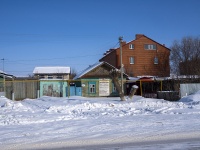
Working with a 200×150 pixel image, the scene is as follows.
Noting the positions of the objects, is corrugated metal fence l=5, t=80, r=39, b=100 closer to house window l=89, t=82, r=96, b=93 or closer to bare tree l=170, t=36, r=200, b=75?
house window l=89, t=82, r=96, b=93

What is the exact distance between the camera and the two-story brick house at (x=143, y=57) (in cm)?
5347

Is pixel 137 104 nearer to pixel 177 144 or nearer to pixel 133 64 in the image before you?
pixel 177 144

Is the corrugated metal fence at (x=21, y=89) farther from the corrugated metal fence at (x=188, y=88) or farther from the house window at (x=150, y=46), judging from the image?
the house window at (x=150, y=46)

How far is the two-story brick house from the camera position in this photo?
53469 millimetres

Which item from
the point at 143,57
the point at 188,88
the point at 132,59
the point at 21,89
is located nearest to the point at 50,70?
the point at 132,59

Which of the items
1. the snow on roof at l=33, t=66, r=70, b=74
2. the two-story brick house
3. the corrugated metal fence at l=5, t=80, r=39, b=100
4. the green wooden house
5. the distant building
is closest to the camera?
the corrugated metal fence at l=5, t=80, r=39, b=100

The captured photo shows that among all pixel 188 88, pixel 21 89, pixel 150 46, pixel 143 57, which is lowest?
pixel 188 88

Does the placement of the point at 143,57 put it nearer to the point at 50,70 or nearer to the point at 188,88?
the point at 50,70

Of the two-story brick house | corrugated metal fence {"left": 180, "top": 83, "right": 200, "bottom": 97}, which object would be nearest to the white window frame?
the two-story brick house

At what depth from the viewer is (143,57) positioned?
178ft

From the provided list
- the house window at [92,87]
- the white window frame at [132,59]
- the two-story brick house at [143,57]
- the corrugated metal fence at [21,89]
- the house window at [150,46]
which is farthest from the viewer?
the house window at [150,46]

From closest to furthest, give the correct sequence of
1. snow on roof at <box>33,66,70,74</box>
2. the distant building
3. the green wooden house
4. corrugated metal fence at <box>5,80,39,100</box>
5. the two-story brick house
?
corrugated metal fence at <box>5,80,39,100</box> → the green wooden house → the two-story brick house → the distant building → snow on roof at <box>33,66,70,74</box>

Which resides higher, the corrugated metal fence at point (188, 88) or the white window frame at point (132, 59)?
the white window frame at point (132, 59)

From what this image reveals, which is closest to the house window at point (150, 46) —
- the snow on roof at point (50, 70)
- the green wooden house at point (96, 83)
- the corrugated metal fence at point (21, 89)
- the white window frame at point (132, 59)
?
the white window frame at point (132, 59)
